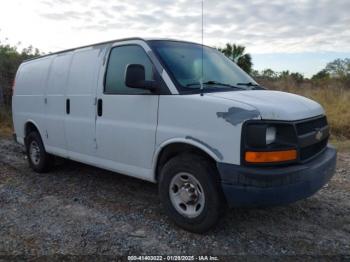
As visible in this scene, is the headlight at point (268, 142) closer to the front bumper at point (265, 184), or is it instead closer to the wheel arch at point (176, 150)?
the front bumper at point (265, 184)

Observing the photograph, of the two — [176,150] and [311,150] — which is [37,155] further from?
[311,150]

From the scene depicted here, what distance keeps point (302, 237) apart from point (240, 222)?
2.23 feet

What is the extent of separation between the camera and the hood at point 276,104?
3156 mm

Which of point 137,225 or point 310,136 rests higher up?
point 310,136

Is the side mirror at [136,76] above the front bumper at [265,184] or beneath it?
above

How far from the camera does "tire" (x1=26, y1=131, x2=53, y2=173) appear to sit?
613 centimetres

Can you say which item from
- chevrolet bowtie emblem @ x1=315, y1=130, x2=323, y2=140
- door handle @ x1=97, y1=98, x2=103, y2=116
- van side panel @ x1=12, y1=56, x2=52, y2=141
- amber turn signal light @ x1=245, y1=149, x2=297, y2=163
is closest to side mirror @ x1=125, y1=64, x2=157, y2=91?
door handle @ x1=97, y1=98, x2=103, y2=116

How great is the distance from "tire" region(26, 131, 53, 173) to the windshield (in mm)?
3182

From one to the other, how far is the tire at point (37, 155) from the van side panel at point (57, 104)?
0.95ft

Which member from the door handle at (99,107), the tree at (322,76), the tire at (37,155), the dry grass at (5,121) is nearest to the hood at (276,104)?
the door handle at (99,107)

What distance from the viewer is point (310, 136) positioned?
3439 millimetres

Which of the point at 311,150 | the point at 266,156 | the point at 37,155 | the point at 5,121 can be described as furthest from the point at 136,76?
the point at 5,121

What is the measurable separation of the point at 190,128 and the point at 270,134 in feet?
2.62

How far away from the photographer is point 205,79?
4.00 m
